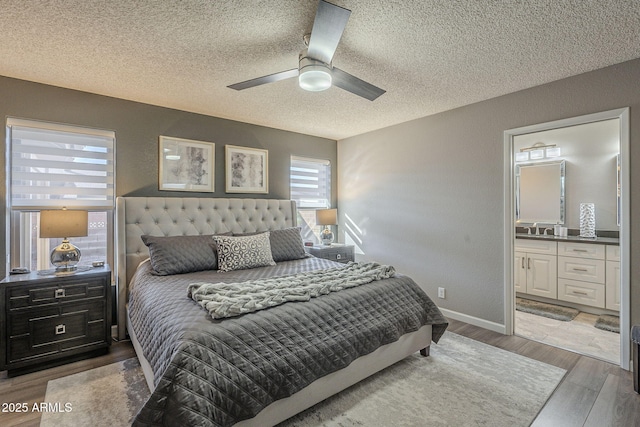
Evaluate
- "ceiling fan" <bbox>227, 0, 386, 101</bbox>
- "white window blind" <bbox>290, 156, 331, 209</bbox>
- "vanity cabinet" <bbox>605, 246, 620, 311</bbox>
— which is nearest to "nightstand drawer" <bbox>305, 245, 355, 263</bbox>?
"white window blind" <bbox>290, 156, 331, 209</bbox>

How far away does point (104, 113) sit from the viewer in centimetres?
316

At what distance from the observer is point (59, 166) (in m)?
2.98

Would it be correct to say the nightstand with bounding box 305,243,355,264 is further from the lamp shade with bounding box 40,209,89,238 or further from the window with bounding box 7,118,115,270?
the lamp shade with bounding box 40,209,89,238

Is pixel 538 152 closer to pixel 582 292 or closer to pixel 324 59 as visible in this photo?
pixel 582 292

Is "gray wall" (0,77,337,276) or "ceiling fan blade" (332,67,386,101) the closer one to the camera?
"ceiling fan blade" (332,67,386,101)

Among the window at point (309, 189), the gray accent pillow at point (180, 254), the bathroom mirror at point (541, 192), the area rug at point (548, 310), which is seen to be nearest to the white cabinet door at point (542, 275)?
the area rug at point (548, 310)

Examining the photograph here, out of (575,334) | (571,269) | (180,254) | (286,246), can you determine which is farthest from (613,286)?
(180,254)

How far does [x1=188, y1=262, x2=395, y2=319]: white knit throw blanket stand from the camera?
1788mm

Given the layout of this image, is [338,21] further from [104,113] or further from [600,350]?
[600,350]

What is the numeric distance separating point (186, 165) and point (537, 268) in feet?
16.2

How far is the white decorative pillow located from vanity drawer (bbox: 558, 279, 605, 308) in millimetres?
3864

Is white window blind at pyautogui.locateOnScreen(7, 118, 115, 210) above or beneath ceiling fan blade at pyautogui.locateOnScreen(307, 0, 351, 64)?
beneath

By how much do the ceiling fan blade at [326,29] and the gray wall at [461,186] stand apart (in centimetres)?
223

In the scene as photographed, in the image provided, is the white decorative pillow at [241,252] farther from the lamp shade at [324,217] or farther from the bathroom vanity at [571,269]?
the bathroom vanity at [571,269]
